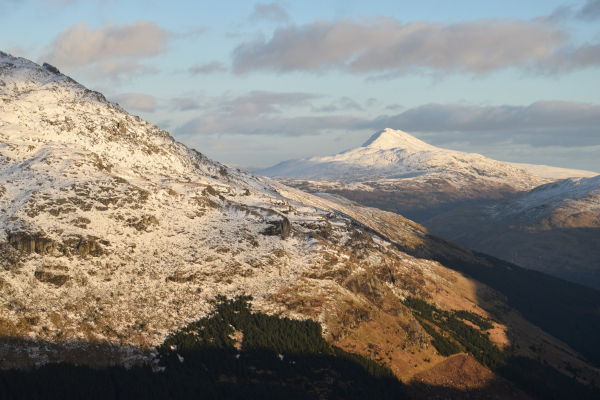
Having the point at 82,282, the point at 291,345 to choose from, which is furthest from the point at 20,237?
the point at 291,345

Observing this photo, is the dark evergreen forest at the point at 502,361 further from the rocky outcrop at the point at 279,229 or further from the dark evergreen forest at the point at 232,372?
the rocky outcrop at the point at 279,229

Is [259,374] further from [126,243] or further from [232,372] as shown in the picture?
[126,243]

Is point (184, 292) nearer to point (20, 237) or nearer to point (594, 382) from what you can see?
point (20, 237)

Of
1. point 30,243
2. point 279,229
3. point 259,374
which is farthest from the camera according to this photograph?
point 279,229

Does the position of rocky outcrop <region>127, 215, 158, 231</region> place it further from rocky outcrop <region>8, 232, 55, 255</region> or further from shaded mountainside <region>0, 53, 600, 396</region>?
rocky outcrop <region>8, 232, 55, 255</region>

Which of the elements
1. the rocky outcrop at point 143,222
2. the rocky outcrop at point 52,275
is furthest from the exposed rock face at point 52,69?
the rocky outcrop at point 52,275

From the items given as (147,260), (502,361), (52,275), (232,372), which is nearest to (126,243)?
(147,260)

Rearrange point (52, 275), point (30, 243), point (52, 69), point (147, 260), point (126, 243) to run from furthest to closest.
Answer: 1. point (52, 69)
2. point (126, 243)
3. point (147, 260)
4. point (30, 243)
5. point (52, 275)

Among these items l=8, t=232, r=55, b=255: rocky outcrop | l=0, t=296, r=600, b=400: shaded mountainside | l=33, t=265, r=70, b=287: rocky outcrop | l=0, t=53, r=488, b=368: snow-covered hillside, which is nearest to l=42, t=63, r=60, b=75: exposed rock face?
l=0, t=53, r=488, b=368: snow-covered hillside
